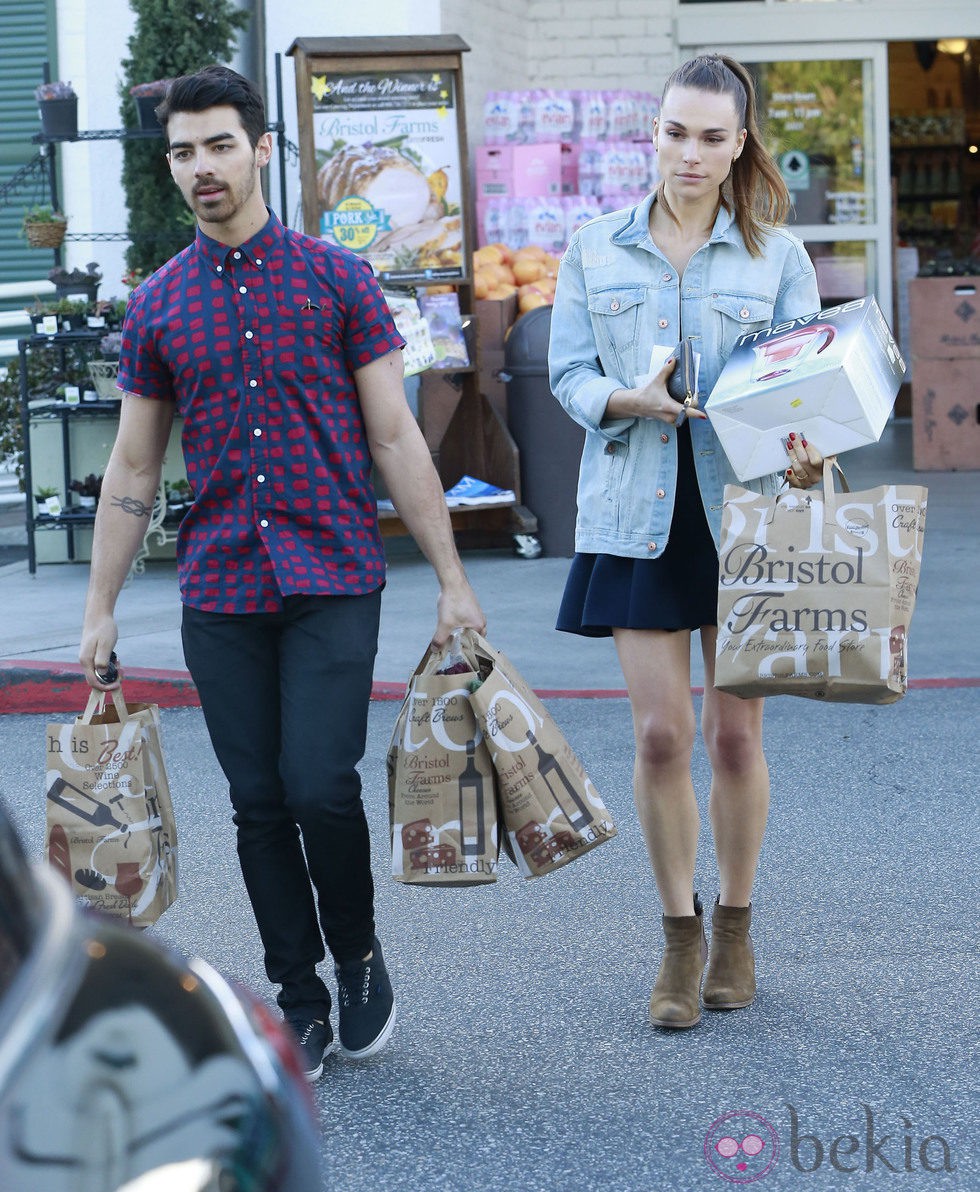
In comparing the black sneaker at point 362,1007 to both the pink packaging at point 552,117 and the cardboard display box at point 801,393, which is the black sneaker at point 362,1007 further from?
the pink packaging at point 552,117

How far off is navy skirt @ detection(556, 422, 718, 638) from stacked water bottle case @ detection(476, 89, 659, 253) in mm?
6992

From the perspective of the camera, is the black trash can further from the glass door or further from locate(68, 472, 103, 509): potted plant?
the glass door

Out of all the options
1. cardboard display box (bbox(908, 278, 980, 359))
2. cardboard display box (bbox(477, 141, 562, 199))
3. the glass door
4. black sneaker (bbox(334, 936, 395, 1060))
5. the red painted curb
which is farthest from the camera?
the glass door

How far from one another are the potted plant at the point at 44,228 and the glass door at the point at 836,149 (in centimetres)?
616

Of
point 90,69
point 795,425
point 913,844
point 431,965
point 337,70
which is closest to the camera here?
point 795,425

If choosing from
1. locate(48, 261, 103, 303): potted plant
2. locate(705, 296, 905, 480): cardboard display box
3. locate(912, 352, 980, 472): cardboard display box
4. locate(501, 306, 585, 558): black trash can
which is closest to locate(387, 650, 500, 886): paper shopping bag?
locate(705, 296, 905, 480): cardboard display box

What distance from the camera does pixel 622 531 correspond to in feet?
11.9

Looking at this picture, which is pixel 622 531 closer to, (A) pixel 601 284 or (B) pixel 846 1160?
(A) pixel 601 284

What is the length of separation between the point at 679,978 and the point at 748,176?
1.65 metres

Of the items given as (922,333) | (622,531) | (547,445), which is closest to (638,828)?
(622,531)

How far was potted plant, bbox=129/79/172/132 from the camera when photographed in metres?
8.88

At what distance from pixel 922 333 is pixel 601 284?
8122 mm

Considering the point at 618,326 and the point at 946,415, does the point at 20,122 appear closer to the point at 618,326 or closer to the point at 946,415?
the point at 946,415

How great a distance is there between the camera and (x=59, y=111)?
9.20m
